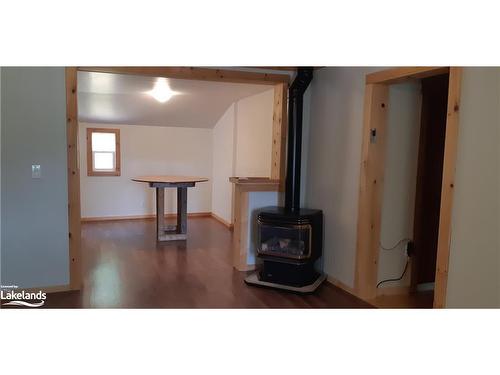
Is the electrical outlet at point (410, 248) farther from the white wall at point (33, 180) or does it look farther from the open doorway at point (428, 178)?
the white wall at point (33, 180)

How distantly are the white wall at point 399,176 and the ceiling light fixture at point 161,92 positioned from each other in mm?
2802

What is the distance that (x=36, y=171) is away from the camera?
A: 124 inches

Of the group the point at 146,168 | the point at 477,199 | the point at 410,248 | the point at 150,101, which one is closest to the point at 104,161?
the point at 146,168

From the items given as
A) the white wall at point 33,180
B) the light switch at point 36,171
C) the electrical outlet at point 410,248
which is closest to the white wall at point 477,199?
the electrical outlet at point 410,248

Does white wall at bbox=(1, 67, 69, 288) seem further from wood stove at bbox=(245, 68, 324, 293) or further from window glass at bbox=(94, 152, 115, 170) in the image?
window glass at bbox=(94, 152, 115, 170)

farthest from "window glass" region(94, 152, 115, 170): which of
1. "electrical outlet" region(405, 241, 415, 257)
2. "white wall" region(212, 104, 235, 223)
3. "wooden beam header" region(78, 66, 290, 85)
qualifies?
"electrical outlet" region(405, 241, 415, 257)

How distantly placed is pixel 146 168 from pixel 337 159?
168 inches

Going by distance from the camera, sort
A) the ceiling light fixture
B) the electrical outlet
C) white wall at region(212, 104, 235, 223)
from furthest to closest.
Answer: white wall at region(212, 104, 235, 223)
the ceiling light fixture
the electrical outlet

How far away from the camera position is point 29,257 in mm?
3203

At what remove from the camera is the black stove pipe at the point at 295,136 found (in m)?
3.64

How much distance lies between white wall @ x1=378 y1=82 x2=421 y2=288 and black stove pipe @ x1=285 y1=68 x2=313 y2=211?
2.70 feet

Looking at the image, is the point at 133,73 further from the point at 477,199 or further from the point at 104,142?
the point at 104,142

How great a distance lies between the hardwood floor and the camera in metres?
3.07
